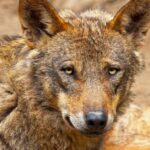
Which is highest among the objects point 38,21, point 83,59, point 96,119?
point 38,21

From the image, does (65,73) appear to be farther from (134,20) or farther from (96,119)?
(134,20)

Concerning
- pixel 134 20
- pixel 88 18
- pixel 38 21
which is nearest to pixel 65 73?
pixel 38 21

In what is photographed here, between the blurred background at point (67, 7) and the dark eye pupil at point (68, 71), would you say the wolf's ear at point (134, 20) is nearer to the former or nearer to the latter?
the dark eye pupil at point (68, 71)

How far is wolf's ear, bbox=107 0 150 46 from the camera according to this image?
7.38 meters

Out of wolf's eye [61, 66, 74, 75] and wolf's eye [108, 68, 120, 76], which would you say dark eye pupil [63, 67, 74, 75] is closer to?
wolf's eye [61, 66, 74, 75]

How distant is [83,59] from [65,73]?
9.6 inches

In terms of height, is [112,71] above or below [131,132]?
above

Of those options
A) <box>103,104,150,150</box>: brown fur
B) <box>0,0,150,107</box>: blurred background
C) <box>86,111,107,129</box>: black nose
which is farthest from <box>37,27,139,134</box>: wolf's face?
<box>0,0,150,107</box>: blurred background

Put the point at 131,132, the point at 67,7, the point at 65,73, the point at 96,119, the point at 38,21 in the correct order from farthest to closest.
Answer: the point at 67,7 → the point at 131,132 → the point at 38,21 → the point at 65,73 → the point at 96,119

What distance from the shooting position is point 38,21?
7379 mm

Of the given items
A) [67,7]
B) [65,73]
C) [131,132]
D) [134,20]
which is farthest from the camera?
[67,7]

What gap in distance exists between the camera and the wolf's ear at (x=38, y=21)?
719 cm

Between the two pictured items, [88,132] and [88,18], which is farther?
[88,18]

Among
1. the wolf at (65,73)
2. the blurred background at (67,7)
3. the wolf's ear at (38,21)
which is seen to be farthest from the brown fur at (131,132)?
the blurred background at (67,7)
